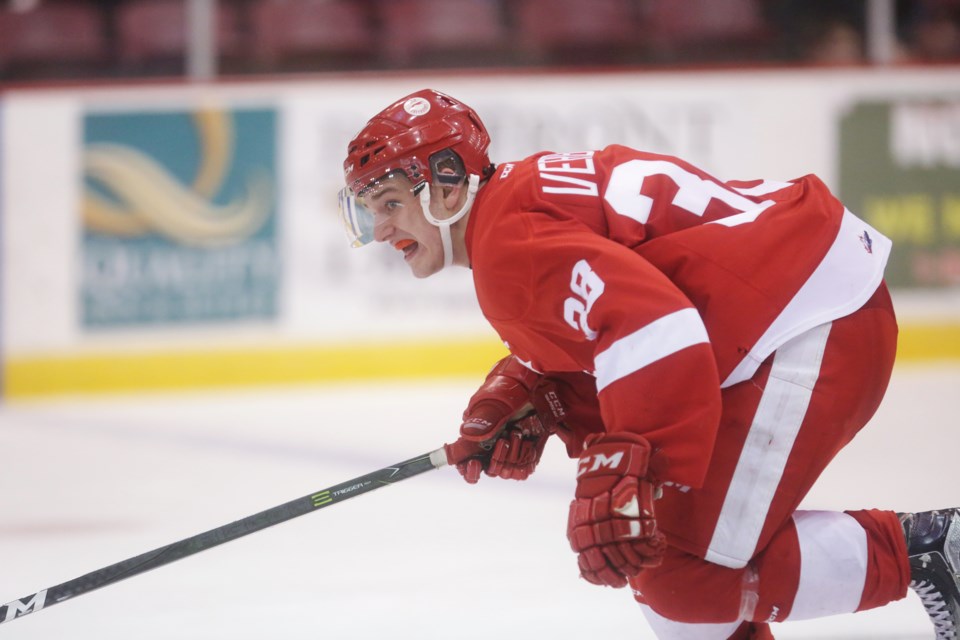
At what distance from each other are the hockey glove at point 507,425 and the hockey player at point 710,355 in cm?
29

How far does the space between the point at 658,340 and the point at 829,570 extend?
512 millimetres

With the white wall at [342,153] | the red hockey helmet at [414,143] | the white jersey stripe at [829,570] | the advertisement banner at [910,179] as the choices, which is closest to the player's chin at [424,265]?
the red hockey helmet at [414,143]

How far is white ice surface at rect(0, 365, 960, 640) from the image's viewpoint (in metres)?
2.49

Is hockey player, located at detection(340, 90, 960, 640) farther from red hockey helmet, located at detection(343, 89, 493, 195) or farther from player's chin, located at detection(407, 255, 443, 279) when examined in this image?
player's chin, located at detection(407, 255, 443, 279)

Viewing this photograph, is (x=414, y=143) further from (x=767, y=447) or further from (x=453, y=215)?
(x=767, y=447)

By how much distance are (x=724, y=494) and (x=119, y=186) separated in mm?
4811

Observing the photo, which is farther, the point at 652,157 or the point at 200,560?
the point at 200,560

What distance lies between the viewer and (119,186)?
5.84 m

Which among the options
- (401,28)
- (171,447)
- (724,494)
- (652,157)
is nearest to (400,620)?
(724,494)

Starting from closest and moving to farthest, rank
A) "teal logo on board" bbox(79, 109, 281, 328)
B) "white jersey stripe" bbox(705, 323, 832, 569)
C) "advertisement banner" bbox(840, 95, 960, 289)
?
"white jersey stripe" bbox(705, 323, 832, 569) < "advertisement banner" bbox(840, 95, 960, 289) < "teal logo on board" bbox(79, 109, 281, 328)

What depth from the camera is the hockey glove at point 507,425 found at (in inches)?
86.2

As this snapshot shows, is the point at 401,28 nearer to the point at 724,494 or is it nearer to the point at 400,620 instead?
the point at 400,620

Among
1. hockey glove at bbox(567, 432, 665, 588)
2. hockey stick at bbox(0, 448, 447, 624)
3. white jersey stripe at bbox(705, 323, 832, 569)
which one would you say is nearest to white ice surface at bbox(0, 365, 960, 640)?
hockey stick at bbox(0, 448, 447, 624)

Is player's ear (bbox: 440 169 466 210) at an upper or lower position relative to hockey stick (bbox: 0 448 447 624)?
upper
